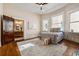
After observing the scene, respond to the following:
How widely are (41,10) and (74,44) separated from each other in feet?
5.01

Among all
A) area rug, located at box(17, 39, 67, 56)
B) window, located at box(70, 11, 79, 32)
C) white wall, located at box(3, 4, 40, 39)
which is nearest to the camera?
white wall, located at box(3, 4, 40, 39)

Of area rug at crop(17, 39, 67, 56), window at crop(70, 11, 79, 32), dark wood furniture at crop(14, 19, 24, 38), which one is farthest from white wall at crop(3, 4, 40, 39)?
window at crop(70, 11, 79, 32)

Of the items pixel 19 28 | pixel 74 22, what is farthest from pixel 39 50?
pixel 74 22

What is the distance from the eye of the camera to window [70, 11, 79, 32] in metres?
2.86

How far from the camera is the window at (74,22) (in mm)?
2860

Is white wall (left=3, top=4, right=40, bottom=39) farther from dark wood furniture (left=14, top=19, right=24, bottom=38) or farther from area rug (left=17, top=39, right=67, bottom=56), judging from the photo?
area rug (left=17, top=39, right=67, bottom=56)

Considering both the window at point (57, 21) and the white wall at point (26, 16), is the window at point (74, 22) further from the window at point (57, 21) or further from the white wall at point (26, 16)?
the white wall at point (26, 16)

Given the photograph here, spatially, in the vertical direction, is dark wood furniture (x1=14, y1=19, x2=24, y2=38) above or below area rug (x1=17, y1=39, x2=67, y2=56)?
above

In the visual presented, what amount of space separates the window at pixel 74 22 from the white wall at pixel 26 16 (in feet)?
3.33

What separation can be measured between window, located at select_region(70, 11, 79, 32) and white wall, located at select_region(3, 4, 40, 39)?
102cm

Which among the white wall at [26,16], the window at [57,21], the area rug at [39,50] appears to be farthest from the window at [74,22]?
the white wall at [26,16]

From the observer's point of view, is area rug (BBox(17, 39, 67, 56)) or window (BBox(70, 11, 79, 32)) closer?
window (BBox(70, 11, 79, 32))

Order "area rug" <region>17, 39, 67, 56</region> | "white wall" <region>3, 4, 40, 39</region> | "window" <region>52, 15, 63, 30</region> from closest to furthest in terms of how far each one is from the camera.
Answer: "white wall" <region>3, 4, 40, 39</region>
"area rug" <region>17, 39, 67, 56</region>
"window" <region>52, 15, 63, 30</region>

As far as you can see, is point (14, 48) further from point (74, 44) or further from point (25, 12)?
point (74, 44)
